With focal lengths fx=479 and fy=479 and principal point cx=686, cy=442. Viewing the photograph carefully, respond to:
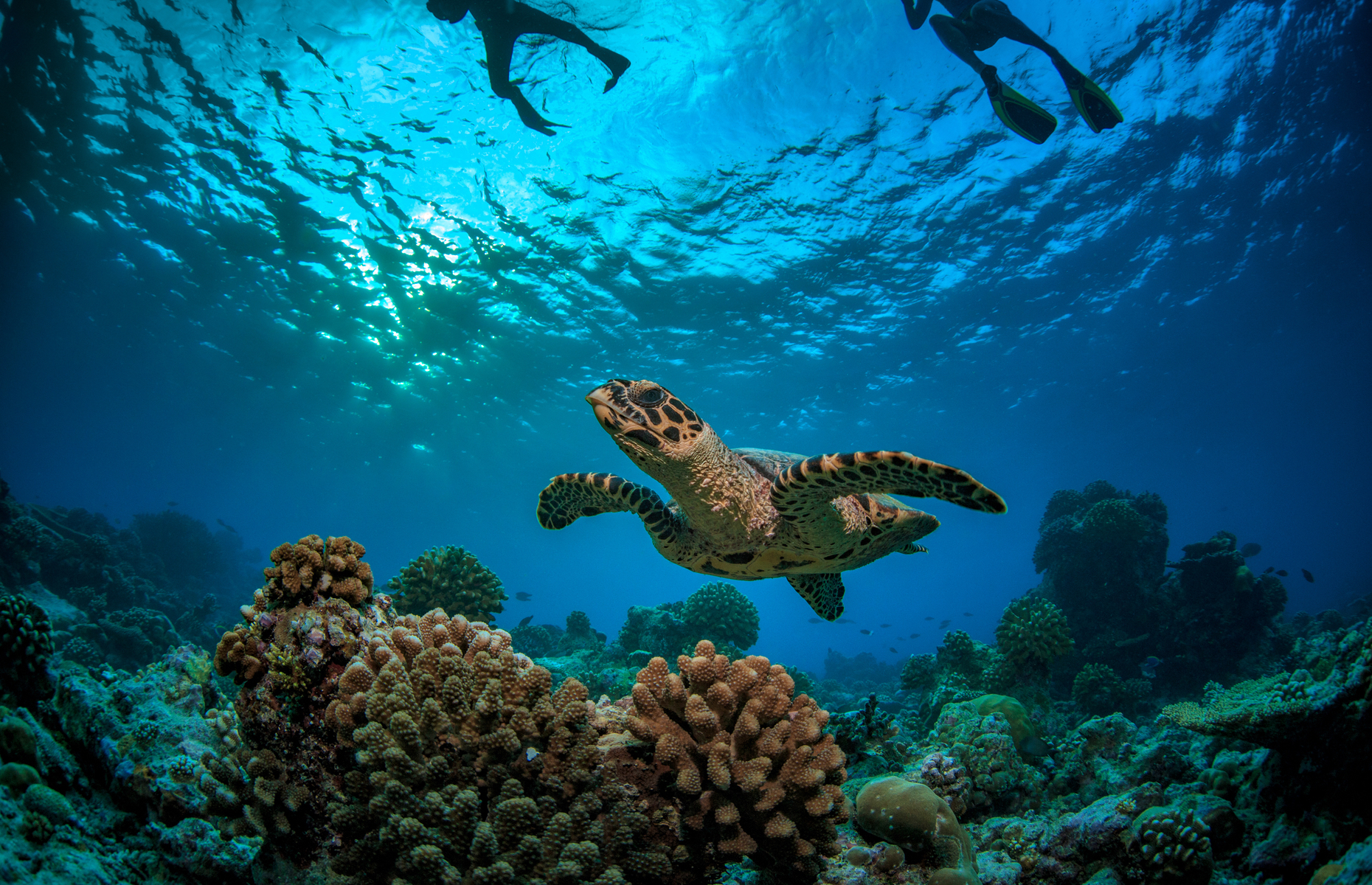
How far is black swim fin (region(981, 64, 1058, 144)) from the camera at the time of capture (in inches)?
300

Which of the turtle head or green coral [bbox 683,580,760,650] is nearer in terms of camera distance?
the turtle head

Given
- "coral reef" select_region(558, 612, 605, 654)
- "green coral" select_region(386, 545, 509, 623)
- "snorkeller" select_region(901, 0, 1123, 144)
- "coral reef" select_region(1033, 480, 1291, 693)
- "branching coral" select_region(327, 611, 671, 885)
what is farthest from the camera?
"coral reef" select_region(558, 612, 605, 654)

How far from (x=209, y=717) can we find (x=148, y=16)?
13.2 m

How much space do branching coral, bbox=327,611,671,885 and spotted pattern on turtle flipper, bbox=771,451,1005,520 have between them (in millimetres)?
1959

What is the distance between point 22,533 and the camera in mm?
10531

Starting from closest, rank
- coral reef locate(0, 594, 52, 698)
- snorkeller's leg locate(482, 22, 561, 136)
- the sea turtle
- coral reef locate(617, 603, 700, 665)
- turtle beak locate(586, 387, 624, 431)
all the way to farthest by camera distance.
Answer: coral reef locate(0, 594, 52, 698) < the sea turtle < turtle beak locate(586, 387, 624, 431) < snorkeller's leg locate(482, 22, 561, 136) < coral reef locate(617, 603, 700, 665)

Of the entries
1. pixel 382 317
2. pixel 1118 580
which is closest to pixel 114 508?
pixel 382 317

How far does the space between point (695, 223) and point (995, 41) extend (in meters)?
7.02

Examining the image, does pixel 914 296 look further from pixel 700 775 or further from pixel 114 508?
pixel 114 508

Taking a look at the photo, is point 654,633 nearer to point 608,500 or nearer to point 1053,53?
point 608,500

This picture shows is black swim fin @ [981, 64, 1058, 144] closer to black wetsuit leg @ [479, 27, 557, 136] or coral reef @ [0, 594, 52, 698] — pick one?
black wetsuit leg @ [479, 27, 557, 136]

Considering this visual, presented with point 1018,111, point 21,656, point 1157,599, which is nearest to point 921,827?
point 21,656

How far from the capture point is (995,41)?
8000 mm

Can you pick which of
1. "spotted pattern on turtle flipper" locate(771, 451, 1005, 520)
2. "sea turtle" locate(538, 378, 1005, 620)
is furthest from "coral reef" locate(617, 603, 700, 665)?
"spotted pattern on turtle flipper" locate(771, 451, 1005, 520)
